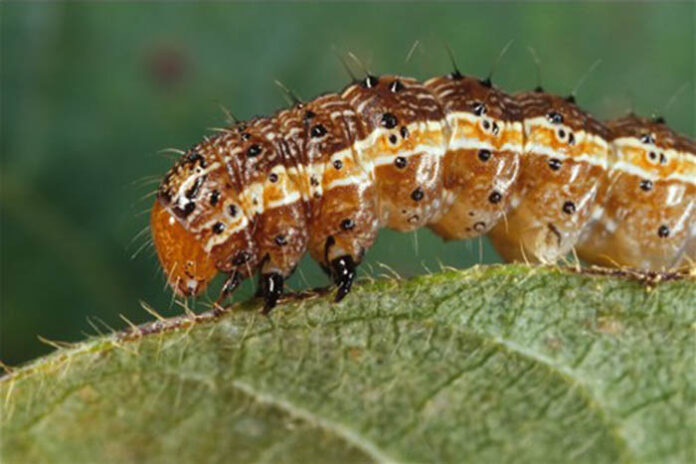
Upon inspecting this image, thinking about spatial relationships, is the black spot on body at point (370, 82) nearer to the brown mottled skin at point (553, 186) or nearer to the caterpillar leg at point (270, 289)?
the brown mottled skin at point (553, 186)

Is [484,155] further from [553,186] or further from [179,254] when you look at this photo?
[179,254]

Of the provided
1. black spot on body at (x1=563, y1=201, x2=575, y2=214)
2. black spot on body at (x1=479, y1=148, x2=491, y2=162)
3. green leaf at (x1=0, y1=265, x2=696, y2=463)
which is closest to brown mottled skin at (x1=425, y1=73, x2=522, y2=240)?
black spot on body at (x1=479, y1=148, x2=491, y2=162)

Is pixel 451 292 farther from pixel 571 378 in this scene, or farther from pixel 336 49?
pixel 336 49

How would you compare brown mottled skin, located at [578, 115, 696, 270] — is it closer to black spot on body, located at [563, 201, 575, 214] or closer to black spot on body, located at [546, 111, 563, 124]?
black spot on body, located at [563, 201, 575, 214]

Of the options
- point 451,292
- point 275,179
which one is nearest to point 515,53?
point 275,179

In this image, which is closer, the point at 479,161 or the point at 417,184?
the point at 417,184

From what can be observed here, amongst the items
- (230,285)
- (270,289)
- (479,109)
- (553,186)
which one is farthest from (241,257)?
(553,186)

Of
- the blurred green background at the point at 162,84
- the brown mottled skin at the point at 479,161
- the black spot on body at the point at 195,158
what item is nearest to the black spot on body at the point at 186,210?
the black spot on body at the point at 195,158
